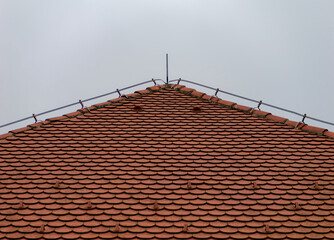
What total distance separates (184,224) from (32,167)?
348cm

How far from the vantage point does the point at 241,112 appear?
1523cm

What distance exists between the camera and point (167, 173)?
12.9 m

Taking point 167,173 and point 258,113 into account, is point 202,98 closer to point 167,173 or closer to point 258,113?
point 258,113

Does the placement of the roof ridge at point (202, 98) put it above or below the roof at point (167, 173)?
above

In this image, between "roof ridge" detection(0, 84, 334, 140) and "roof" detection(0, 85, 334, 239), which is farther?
"roof ridge" detection(0, 84, 334, 140)

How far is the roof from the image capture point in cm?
1149

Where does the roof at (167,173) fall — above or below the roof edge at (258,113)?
below

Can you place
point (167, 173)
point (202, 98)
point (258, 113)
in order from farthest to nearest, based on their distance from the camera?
point (202, 98)
point (258, 113)
point (167, 173)

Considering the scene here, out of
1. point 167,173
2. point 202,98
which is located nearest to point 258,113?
point 202,98

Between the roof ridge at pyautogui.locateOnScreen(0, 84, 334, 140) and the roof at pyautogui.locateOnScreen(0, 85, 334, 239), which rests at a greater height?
the roof ridge at pyautogui.locateOnScreen(0, 84, 334, 140)

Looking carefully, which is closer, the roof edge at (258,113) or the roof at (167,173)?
the roof at (167,173)

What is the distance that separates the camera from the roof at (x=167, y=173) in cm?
1149

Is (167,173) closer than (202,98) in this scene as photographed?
Yes

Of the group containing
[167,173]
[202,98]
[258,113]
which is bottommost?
[167,173]
